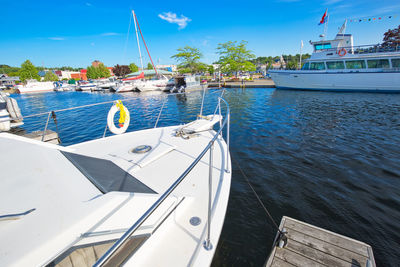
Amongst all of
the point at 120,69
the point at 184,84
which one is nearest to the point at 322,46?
the point at 184,84

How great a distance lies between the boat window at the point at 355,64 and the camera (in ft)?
63.5

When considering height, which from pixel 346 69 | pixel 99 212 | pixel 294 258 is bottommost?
pixel 294 258

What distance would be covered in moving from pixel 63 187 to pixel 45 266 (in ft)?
2.45

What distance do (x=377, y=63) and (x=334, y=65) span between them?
12.9 feet

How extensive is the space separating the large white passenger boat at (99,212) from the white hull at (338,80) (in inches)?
991

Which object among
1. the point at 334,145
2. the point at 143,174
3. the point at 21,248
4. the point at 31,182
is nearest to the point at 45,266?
the point at 21,248

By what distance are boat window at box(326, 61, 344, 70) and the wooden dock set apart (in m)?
26.1

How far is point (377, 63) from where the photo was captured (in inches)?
738

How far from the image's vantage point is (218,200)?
2207 millimetres

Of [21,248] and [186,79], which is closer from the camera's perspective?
[21,248]

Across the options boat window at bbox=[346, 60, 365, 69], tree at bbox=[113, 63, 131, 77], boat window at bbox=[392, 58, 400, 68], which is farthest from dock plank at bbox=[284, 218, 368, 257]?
→ tree at bbox=[113, 63, 131, 77]

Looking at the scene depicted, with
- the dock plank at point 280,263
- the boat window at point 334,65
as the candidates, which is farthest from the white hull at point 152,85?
the dock plank at point 280,263

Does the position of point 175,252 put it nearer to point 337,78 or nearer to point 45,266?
point 45,266

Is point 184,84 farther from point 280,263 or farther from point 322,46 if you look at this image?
point 280,263
